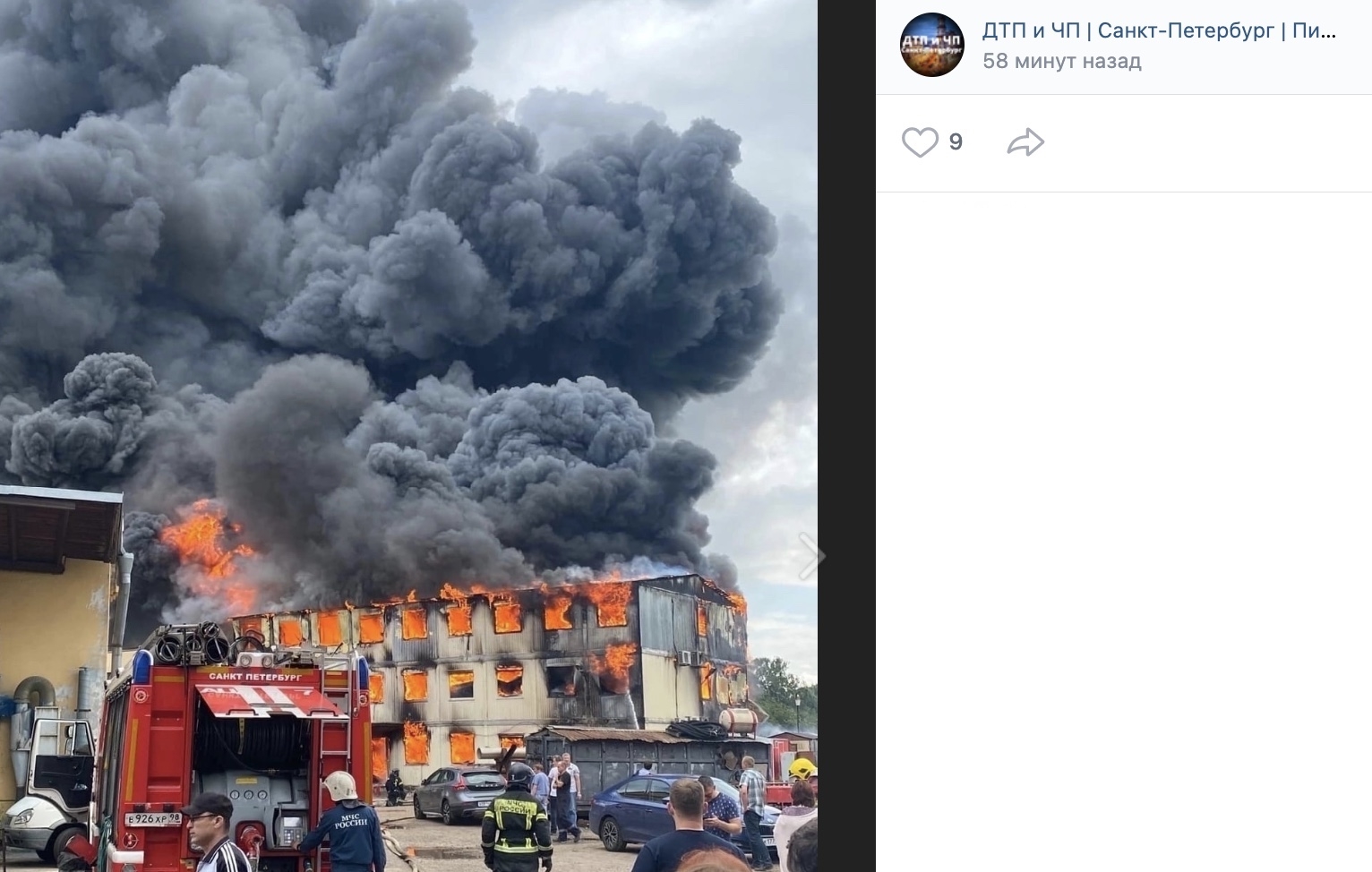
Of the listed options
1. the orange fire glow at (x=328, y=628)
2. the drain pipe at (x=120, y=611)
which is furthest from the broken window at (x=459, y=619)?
the drain pipe at (x=120, y=611)

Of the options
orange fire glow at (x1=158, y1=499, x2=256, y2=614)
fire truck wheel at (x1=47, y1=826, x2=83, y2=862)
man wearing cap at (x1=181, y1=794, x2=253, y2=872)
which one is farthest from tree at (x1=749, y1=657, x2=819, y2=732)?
man wearing cap at (x1=181, y1=794, x2=253, y2=872)

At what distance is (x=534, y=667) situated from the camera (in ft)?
99.0

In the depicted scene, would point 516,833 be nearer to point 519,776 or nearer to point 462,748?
point 519,776

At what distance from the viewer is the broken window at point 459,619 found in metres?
31.1

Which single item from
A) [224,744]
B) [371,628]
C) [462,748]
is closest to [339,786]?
[224,744]

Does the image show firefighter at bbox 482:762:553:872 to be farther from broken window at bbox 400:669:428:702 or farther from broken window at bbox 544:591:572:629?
broken window at bbox 400:669:428:702

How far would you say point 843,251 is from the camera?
66.5 inches

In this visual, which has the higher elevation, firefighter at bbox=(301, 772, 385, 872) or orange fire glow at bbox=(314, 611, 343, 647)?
orange fire glow at bbox=(314, 611, 343, 647)

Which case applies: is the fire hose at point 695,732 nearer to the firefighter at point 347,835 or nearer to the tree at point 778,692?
the firefighter at point 347,835

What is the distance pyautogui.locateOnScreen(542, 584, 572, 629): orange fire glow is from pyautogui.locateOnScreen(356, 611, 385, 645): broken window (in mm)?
4766

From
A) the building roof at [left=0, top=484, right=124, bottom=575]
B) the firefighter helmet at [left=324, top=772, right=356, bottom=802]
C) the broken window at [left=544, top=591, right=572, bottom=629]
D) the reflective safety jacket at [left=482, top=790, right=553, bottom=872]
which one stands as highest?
the building roof at [left=0, top=484, right=124, bottom=575]
